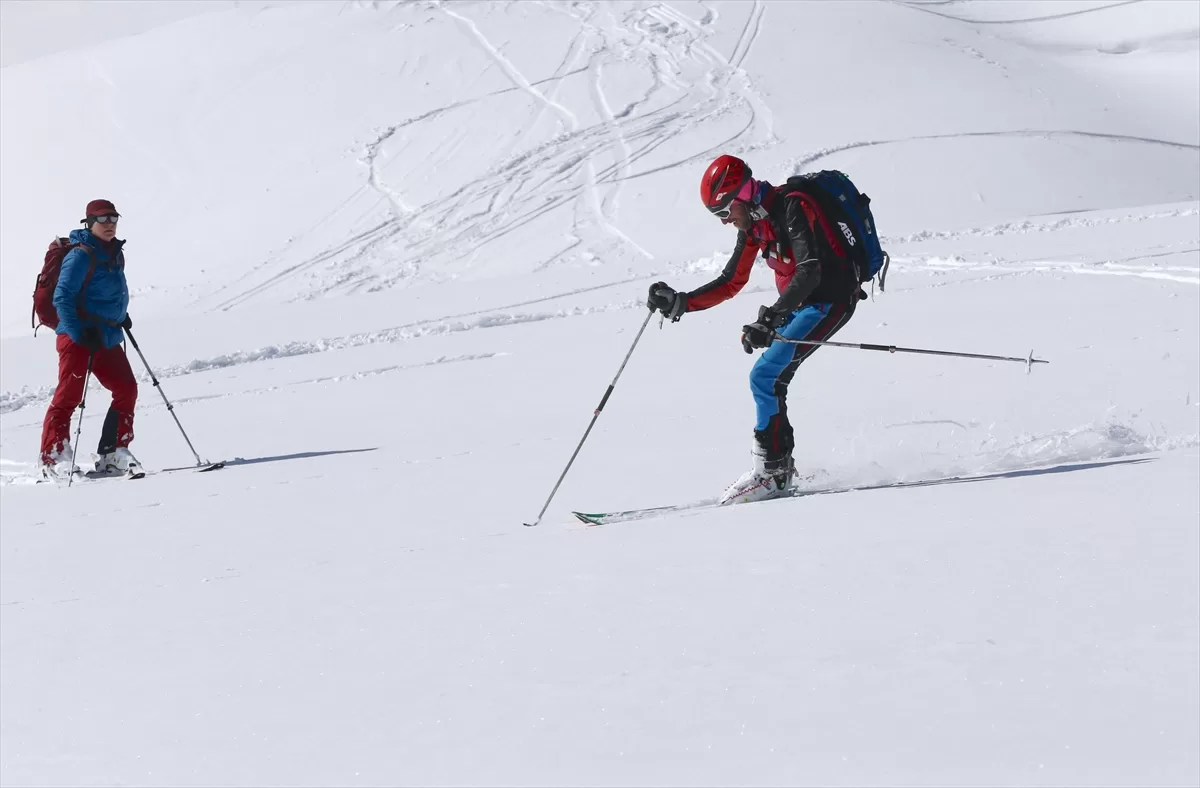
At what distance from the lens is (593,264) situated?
62.4 ft

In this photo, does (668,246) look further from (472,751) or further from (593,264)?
(472,751)

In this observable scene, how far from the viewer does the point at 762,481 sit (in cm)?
578

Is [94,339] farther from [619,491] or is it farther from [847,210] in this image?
[847,210]

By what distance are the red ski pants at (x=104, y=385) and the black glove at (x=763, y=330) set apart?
5.15 meters

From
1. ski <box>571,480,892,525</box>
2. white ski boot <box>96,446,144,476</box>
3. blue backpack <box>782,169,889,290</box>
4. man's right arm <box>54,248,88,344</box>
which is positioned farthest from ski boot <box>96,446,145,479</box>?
blue backpack <box>782,169,889,290</box>

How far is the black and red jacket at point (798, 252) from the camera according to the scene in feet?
18.2

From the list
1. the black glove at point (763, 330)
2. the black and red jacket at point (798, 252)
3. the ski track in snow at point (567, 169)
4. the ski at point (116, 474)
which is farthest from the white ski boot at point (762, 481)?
the ski track in snow at point (567, 169)

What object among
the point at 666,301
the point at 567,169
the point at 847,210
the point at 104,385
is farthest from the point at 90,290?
the point at 567,169

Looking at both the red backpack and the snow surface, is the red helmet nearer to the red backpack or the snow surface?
the snow surface

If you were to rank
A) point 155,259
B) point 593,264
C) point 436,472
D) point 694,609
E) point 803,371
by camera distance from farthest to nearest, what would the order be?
1. point 155,259
2. point 593,264
3. point 803,371
4. point 436,472
5. point 694,609

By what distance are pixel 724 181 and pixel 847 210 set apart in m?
0.59

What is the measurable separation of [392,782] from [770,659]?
1.02 m

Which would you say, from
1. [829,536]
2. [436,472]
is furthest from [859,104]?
[829,536]

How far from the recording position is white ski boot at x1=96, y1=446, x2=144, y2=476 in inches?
343
